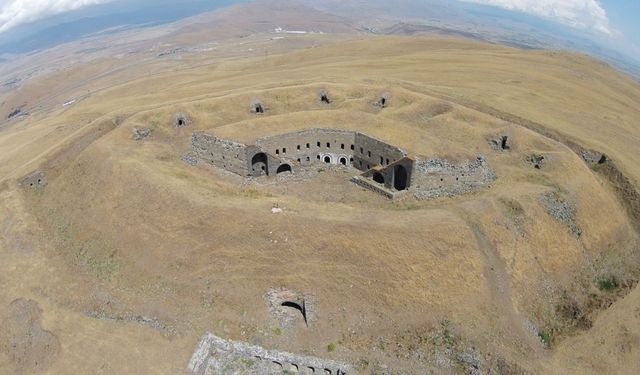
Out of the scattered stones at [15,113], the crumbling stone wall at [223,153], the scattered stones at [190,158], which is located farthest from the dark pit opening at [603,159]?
the scattered stones at [15,113]

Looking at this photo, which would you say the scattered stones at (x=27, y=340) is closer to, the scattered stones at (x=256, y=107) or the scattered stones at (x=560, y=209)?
the scattered stones at (x=256, y=107)

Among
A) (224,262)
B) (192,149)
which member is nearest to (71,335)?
(224,262)

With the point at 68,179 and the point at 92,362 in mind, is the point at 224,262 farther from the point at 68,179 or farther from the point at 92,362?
the point at 68,179

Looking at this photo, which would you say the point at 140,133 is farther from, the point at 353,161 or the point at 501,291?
the point at 501,291

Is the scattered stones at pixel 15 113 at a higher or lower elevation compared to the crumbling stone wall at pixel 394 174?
lower

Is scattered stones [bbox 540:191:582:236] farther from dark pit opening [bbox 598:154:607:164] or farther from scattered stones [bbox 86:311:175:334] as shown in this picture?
scattered stones [bbox 86:311:175:334]

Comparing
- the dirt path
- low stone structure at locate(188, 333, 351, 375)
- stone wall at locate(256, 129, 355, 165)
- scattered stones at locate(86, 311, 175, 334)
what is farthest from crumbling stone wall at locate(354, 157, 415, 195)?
scattered stones at locate(86, 311, 175, 334)
